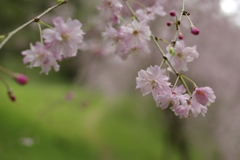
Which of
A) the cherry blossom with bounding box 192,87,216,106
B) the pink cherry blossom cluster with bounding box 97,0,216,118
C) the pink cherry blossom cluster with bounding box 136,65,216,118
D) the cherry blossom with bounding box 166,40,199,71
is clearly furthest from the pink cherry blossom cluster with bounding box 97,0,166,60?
the cherry blossom with bounding box 192,87,216,106

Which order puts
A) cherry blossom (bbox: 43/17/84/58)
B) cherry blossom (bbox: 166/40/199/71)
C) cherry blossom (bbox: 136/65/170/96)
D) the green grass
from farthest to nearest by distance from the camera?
the green grass
cherry blossom (bbox: 166/40/199/71)
cherry blossom (bbox: 136/65/170/96)
cherry blossom (bbox: 43/17/84/58)

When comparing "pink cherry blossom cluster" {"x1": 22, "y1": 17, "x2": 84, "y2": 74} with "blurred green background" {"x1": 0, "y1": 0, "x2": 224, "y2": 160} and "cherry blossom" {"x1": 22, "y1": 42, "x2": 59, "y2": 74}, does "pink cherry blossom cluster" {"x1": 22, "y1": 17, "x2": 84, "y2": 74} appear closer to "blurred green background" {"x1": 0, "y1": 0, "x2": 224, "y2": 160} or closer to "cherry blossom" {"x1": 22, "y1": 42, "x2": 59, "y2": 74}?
"cherry blossom" {"x1": 22, "y1": 42, "x2": 59, "y2": 74}

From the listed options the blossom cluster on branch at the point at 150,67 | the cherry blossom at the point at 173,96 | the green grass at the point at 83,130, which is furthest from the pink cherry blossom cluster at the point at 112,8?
the green grass at the point at 83,130

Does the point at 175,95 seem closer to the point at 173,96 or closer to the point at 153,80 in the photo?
the point at 173,96

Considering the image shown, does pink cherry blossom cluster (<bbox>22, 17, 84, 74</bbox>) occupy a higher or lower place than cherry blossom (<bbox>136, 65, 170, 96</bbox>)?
higher

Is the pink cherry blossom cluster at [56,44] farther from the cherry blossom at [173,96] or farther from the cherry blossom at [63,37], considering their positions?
the cherry blossom at [173,96]

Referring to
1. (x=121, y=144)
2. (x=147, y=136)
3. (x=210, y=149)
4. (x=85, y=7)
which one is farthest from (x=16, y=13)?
(x=210, y=149)
